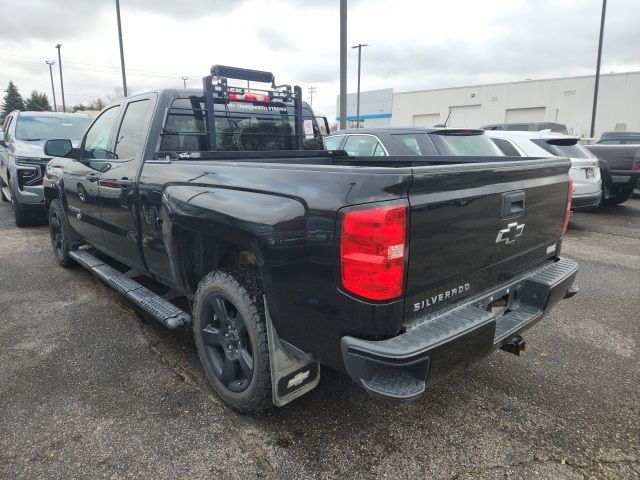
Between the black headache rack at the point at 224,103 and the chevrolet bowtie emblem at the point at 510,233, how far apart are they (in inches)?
85.3

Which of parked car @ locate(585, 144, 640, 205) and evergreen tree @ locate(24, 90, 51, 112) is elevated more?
evergreen tree @ locate(24, 90, 51, 112)

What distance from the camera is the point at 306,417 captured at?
8.72 feet

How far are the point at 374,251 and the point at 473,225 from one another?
624mm

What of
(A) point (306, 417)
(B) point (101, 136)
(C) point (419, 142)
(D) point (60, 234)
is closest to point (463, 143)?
(C) point (419, 142)

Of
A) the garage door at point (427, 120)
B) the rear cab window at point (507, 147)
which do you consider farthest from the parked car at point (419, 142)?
the garage door at point (427, 120)

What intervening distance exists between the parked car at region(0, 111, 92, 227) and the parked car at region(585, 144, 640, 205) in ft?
34.5

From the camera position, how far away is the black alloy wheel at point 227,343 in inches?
101

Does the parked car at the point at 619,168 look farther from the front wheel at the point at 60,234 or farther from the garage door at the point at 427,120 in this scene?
the garage door at the point at 427,120

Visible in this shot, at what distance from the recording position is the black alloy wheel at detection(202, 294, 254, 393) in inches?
101

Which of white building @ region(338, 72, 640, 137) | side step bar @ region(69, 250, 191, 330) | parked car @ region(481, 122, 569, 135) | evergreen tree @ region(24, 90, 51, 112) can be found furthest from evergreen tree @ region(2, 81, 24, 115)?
side step bar @ region(69, 250, 191, 330)

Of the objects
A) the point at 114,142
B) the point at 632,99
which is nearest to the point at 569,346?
the point at 114,142

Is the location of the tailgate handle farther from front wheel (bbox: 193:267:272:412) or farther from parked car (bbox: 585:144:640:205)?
parked car (bbox: 585:144:640:205)

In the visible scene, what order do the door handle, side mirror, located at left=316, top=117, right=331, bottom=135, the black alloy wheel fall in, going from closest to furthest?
1. the black alloy wheel
2. the door handle
3. side mirror, located at left=316, top=117, right=331, bottom=135

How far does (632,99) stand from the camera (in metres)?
33.6
